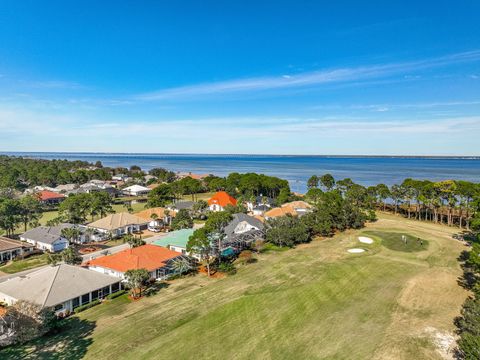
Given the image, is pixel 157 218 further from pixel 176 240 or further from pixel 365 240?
pixel 365 240

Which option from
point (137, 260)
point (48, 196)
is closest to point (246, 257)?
point (137, 260)

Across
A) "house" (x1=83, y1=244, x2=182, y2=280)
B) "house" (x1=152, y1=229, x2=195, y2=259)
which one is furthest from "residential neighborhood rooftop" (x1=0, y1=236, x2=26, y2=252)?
"house" (x1=152, y1=229, x2=195, y2=259)

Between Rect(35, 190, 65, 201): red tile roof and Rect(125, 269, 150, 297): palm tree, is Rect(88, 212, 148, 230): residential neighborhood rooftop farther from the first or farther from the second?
Rect(35, 190, 65, 201): red tile roof

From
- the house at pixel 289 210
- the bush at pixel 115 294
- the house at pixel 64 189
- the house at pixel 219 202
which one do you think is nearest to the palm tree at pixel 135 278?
the bush at pixel 115 294

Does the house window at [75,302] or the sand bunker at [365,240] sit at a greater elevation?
the sand bunker at [365,240]

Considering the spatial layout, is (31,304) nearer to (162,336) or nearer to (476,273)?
(162,336)

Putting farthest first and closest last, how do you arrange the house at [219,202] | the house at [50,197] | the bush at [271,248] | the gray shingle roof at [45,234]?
the house at [50,197]
the house at [219,202]
the gray shingle roof at [45,234]
the bush at [271,248]

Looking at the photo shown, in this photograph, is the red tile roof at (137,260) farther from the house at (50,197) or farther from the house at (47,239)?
the house at (50,197)
